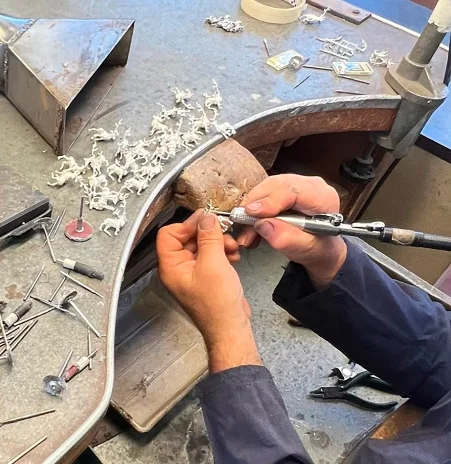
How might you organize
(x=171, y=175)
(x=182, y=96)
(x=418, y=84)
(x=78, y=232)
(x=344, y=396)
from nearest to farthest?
(x=78, y=232), (x=171, y=175), (x=182, y=96), (x=418, y=84), (x=344, y=396)

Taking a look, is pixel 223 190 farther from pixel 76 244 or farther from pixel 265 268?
pixel 265 268

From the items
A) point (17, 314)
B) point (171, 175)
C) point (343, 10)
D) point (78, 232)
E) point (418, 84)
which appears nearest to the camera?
point (17, 314)

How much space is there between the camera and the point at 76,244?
788 mm

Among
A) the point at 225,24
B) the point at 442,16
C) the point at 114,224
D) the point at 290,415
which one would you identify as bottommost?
the point at 290,415

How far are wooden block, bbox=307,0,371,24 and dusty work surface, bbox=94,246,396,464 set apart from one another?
776 mm

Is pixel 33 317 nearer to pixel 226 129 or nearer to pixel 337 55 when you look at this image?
pixel 226 129

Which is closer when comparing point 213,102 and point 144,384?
point 213,102

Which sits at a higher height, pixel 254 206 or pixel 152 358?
pixel 254 206

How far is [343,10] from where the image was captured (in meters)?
1.47

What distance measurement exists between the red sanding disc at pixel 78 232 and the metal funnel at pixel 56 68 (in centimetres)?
15

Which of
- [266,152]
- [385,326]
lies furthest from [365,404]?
[266,152]

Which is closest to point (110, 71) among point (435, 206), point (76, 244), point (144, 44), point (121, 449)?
point (144, 44)

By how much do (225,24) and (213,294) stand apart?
77cm

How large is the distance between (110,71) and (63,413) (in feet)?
2.24
